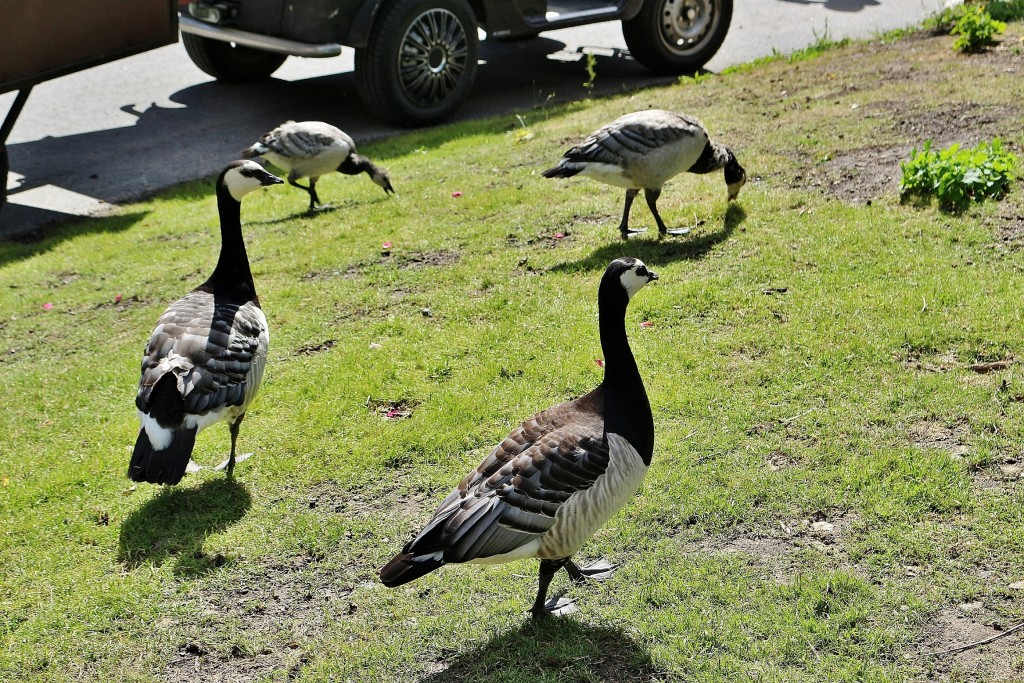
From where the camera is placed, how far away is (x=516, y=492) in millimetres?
3996

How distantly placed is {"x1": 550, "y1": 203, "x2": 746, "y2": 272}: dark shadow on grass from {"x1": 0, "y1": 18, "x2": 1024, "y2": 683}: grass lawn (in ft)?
0.11

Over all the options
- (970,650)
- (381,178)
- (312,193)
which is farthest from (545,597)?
(312,193)

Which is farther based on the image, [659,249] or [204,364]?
[659,249]

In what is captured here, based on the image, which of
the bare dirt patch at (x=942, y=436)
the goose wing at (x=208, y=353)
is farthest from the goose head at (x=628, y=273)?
the goose wing at (x=208, y=353)

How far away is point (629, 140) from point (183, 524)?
4066 millimetres

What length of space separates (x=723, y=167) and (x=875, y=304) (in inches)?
81.3

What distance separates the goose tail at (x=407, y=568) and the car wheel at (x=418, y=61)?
801 centimetres

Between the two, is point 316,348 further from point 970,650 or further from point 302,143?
point 970,650

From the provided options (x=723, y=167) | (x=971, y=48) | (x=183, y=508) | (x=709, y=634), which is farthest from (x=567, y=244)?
(x=971, y=48)

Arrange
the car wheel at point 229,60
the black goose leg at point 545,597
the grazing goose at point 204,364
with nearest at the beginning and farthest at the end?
1. the black goose leg at point 545,597
2. the grazing goose at point 204,364
3. the car wheel at point 229,60

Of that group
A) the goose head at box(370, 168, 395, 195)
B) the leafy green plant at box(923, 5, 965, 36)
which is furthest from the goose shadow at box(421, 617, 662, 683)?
the leafy green plant at box(923, 5, 965, 36)

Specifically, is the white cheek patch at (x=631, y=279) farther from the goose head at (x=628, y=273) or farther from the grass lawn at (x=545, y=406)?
the grass lawn at (x=545, y=406)

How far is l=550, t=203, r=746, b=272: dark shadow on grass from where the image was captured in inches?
290

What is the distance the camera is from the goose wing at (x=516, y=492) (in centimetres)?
388
